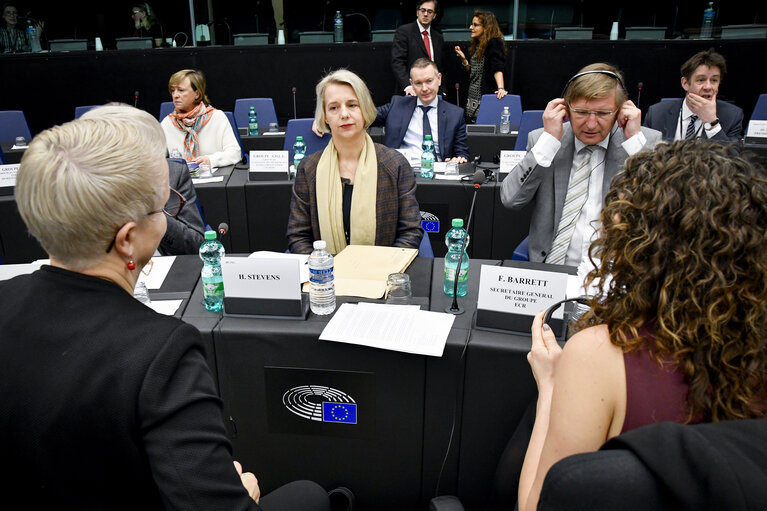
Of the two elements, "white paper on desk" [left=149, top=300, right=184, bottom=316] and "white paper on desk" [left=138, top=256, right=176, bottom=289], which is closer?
"white paper on desk" [left=149, top=300, right=184, bottom=316]

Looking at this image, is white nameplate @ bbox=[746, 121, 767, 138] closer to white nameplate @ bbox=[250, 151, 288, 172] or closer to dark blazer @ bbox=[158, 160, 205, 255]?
white nameplate @ bbox=[250, 151, 288, 172]

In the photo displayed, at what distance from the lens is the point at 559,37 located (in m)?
7.30

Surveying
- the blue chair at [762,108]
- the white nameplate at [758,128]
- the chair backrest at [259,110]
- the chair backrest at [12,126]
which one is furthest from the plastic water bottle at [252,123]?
the blue chair at [762,108]

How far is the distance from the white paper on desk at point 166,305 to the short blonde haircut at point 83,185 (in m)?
0.76

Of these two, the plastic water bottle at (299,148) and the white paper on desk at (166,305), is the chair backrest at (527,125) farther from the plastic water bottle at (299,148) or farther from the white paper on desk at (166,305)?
the white paper on desk at (166,305)

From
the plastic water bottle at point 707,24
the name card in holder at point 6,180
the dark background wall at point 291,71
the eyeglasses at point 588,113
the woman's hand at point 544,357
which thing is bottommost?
the woman's hand at point 544,357

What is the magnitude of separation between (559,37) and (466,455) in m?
7.08

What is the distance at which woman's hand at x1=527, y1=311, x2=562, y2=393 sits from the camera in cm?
113

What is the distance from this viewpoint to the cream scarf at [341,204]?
7.82 ft

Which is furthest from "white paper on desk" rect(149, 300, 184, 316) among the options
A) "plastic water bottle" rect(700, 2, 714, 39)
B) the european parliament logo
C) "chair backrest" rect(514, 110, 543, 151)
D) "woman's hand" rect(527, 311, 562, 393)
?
"plastic water bottle" rect(700, 2, 714, 39)

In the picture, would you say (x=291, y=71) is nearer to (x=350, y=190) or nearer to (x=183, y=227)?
(x=350, y=190)

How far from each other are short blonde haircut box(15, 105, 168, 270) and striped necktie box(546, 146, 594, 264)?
1758 mm

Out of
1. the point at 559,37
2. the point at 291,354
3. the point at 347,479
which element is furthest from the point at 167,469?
the point at 559,37

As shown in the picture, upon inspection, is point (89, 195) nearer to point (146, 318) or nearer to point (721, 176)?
point (146, 318)
